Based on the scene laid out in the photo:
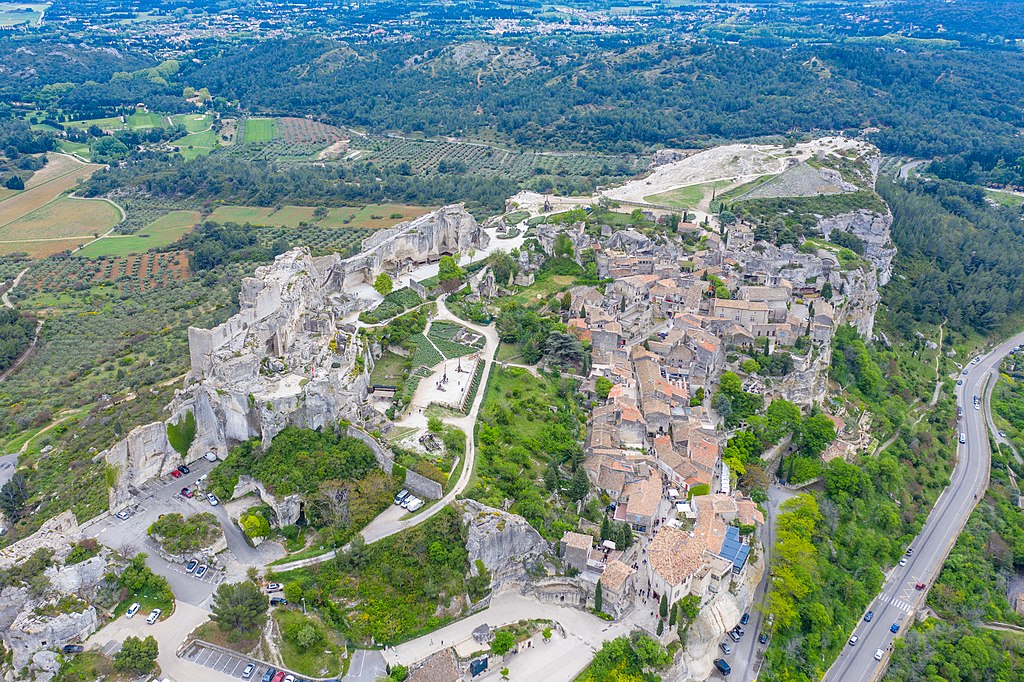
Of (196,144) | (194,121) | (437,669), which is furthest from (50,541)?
(194,121)

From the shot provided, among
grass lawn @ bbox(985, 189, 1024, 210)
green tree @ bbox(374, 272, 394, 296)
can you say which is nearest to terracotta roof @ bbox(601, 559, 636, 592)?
green tree @ bbox(374, 272, 394, 296)

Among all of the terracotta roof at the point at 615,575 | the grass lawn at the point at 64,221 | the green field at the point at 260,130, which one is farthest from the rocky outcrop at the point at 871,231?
the green field at the point at 260,130

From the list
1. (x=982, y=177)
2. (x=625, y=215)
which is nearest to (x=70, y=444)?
(x=625, y=215)

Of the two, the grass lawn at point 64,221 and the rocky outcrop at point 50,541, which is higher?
the rocky outcrop at point 50,541

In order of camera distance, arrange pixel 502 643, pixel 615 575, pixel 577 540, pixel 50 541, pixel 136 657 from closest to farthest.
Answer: pixel 136 657, pixel 502 643, pixel 50 541, pixel 615 575, pixel 577 540

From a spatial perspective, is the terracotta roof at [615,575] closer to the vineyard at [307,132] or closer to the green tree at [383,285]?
the green tree at [383,285]

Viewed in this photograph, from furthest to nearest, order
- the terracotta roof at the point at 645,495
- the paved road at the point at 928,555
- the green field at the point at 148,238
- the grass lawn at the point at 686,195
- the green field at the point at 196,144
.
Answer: the green field at the point at 196,144, the green field at the point at 148,238, the grass lawn at the point at 686,195, the terracotta roof at the point at 645,495, the paved road at the point at 928,555

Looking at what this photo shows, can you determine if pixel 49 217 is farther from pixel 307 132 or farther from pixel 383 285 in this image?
pixel 383 285

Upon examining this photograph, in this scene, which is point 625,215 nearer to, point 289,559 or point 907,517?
point 907,517
